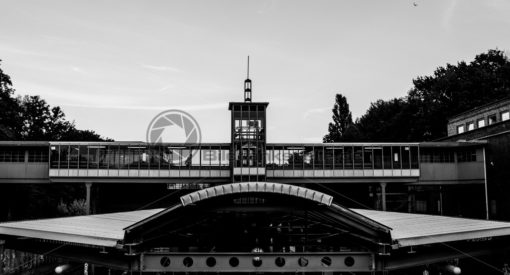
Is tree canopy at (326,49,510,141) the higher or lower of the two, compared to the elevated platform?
higher

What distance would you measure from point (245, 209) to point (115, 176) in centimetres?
2663

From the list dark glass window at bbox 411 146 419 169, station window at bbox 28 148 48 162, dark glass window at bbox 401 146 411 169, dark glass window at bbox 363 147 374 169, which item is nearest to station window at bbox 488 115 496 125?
dark glass window at bbox 411 146 419 169

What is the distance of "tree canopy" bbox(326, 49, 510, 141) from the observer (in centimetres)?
6075

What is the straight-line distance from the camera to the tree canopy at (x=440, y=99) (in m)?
60.8

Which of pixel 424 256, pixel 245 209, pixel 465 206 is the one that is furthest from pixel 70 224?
pixel 465 206

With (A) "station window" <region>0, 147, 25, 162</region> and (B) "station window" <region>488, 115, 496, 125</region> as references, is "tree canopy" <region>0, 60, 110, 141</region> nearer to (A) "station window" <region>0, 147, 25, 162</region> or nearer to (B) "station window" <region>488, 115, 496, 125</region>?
(A) "station window" <region>0, 147, 25, 162</region>

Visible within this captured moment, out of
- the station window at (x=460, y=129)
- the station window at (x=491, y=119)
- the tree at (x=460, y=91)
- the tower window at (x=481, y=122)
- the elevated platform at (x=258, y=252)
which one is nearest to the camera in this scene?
the elevated platform at (x=258, y=252)

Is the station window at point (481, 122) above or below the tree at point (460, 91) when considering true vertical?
below

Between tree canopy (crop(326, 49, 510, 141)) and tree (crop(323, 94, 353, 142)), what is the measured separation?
9.47 meters

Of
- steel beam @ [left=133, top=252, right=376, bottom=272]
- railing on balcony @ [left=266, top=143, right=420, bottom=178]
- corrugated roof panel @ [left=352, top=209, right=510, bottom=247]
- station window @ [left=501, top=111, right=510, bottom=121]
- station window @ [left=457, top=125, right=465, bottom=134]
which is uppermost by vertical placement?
station window @ [left=501, top=111, right=510, bottom=121]

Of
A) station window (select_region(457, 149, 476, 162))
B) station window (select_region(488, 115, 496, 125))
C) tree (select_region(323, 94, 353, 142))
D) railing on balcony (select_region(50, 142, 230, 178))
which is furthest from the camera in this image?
tree (select_region(323, 94, 353, 142))

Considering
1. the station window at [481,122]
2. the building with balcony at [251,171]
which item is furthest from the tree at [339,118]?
the station window at [481,122]

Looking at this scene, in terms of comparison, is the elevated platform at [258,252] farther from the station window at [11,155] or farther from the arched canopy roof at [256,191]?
the station window at [11,155]

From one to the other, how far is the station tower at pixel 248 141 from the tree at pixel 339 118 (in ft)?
167
